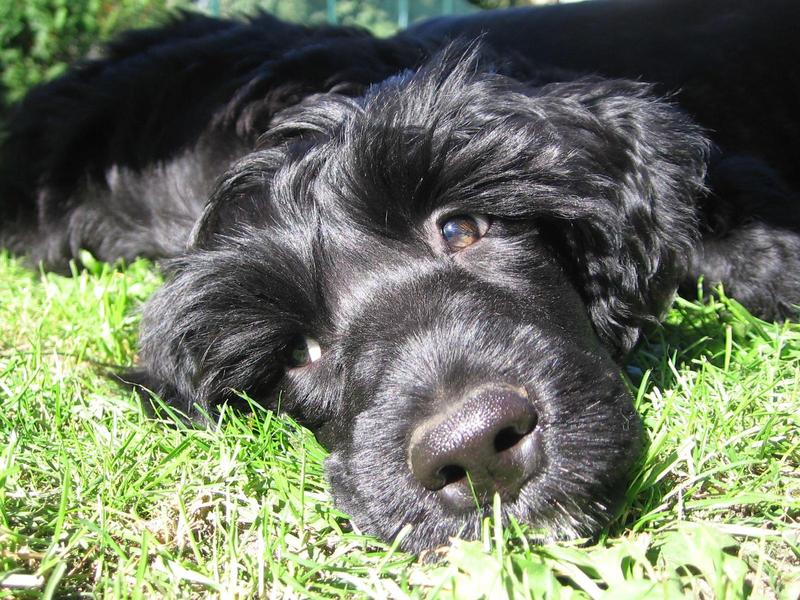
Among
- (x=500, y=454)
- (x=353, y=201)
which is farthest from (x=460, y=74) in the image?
(x=500, y=454)

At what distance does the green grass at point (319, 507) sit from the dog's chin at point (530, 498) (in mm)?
41

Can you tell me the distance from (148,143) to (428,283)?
2.19 metres

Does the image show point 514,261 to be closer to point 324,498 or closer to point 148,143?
point 324,498

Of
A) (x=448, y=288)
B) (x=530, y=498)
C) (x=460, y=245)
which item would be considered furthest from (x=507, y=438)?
(x=460, y=245)

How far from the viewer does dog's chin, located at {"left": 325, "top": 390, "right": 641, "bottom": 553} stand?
150cm

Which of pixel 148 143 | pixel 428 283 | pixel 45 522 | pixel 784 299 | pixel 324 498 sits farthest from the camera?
pixel 148 143

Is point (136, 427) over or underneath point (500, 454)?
underneath

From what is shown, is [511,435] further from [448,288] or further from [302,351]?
[302,351]

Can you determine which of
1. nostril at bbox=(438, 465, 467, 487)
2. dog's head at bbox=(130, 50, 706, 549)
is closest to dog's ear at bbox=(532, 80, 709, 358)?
dog's head at bbox=(130, 50, 706, 549)

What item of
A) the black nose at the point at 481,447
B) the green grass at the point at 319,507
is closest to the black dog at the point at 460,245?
the black nose at the point at 481,447

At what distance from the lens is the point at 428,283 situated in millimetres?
1933

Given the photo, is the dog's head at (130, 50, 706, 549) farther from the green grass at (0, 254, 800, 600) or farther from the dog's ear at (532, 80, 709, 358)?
the green grass at (0, 254, 800, 600)

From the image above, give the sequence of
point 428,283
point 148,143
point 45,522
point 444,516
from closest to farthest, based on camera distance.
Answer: point 444,516 < point 45,522 < point 428,283 < point 148,143

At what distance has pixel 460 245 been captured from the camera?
2.06 meters
